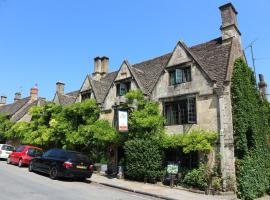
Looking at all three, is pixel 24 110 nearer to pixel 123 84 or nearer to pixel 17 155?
pixel 17 155

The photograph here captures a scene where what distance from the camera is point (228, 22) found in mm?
19891

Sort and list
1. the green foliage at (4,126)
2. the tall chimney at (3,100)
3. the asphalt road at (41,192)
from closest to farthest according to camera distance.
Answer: the asphalt road at (41,192)
the green foliage at (4,126)
the tall chimney at (3,100)

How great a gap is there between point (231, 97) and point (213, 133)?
2.39 metres

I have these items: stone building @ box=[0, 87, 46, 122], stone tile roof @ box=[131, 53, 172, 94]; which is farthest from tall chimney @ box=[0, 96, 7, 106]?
stone tile roof @ box=[131, 53, 172, 94]

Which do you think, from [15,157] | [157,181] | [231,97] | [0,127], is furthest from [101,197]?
[0,127]

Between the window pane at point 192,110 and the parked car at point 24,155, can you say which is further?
the parked car at point 24,155

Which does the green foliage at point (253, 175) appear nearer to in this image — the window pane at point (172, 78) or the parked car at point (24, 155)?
the window pane at point (172, 78)

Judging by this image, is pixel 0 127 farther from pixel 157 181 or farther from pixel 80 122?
pixel 157 181

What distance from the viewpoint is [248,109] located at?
1730 cm

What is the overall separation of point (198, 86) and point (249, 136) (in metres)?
4.24

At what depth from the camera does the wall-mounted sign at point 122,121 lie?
63.0 ft

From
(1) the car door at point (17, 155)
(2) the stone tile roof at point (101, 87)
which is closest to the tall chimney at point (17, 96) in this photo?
(2) the stone tile roof at point (101, 87)

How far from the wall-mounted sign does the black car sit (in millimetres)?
3468

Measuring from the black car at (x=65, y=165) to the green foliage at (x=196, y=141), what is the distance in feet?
18.0
